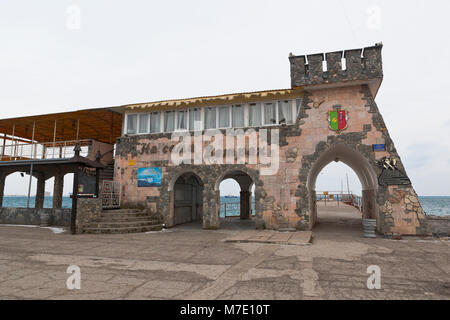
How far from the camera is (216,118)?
14484 millimetres

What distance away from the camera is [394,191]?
11617mm

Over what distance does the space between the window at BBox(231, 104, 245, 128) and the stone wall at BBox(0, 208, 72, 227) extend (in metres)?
10.1

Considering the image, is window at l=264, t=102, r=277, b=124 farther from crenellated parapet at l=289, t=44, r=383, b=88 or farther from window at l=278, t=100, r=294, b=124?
crenellated parapet at l=289, t=44, r=383, b=88

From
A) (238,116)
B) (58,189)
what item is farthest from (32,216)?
(238,116)

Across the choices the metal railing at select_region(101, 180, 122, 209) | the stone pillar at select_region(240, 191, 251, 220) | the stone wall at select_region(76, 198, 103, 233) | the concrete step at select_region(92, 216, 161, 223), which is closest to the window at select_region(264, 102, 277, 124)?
the concrete step at select_region(92, 216, 161, 223)

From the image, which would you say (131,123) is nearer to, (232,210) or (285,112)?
(285,112)

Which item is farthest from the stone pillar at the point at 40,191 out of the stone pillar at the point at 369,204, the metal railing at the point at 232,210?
the stone pillar at the point at 369,204

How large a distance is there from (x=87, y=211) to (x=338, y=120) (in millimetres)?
11992

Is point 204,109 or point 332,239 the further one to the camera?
point 204,109

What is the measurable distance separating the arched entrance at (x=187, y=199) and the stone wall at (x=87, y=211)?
13.0 ft

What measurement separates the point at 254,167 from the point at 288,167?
1.58 metres

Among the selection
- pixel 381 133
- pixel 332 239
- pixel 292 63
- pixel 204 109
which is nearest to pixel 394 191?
pixel 381 133
